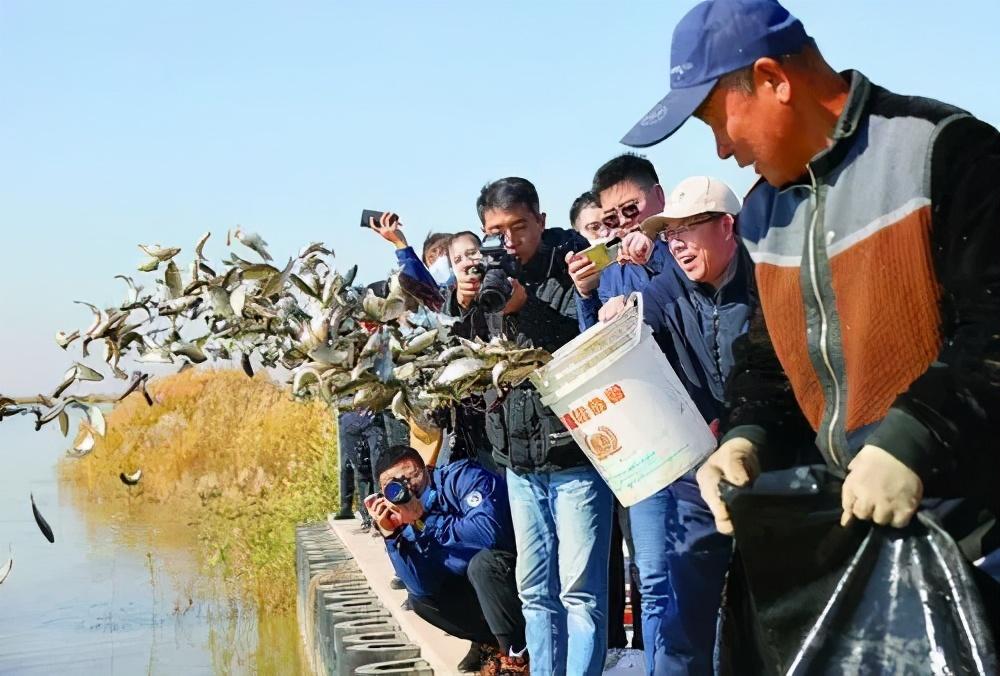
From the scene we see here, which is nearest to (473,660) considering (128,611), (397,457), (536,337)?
(397,457)

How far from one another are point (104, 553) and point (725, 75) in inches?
654

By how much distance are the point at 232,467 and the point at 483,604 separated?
1434 centimetres

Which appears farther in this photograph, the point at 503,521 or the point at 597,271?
the point at 503,521

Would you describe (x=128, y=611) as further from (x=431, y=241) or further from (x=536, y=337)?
(x=536, y=337)

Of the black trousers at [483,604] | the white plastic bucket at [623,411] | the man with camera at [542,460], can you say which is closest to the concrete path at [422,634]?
the black trousers at [483,604]

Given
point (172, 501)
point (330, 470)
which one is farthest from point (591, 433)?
point (172, 501)

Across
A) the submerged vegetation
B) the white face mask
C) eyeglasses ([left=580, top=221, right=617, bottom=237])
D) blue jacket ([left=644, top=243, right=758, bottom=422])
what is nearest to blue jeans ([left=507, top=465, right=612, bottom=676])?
blue jacket ([left=644, top=243, right=758, bottom=422])

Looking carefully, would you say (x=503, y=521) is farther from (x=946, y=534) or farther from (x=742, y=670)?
(x=946, y=534)

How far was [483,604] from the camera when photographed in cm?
543

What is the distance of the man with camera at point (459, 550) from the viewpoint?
5410 millimetres

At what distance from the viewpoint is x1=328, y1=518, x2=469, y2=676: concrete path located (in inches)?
229

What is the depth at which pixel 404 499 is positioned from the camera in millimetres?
5820

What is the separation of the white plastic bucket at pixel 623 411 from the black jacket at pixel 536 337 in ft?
3.90

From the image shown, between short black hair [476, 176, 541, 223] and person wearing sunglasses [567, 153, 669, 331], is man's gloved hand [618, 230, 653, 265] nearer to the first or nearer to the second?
person wearing sunglasses [567, 153, 669, 331]
